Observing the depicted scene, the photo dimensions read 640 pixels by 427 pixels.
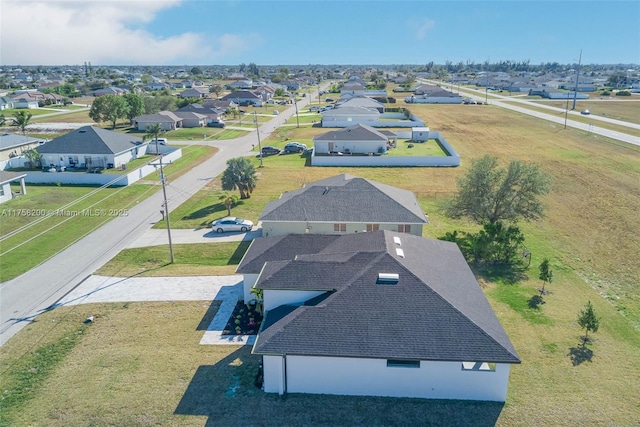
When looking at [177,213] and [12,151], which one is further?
[12,151]

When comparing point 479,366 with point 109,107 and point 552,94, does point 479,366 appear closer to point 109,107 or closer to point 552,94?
point 109,107

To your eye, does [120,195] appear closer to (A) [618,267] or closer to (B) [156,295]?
(B) [156,295]

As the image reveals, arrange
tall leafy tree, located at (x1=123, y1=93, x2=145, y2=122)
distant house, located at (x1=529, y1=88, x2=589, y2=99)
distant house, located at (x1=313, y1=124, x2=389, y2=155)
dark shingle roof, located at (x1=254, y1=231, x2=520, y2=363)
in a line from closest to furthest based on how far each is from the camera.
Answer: dark shingle roof, located at (x1=254, y1=231, x2=520, y2=363) < distant house, located at (x1=313, y1=124, x2=389, y2=155) < tall leafy tree, located at (x1=123, y1=93, x2=145, y2=122) < distant house, located at (x1=529, y1=88, x2=589, y2=99)

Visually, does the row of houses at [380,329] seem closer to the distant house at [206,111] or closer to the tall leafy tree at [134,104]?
the tall leafy tree at [134,104]

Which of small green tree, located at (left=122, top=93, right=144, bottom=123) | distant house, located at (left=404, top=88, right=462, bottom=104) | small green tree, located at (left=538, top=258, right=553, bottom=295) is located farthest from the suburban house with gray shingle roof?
distant house, located at (left=404, top=88, right=462, bottom=104)

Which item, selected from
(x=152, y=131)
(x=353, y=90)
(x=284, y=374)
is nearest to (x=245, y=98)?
(x=353, y=90)

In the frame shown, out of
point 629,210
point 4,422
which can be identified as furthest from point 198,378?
point 629,210

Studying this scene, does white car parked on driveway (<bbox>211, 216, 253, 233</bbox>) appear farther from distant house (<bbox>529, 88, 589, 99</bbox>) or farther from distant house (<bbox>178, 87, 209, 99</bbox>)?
distant house (<bbox>529, 88, 589, 99</bbox>)
